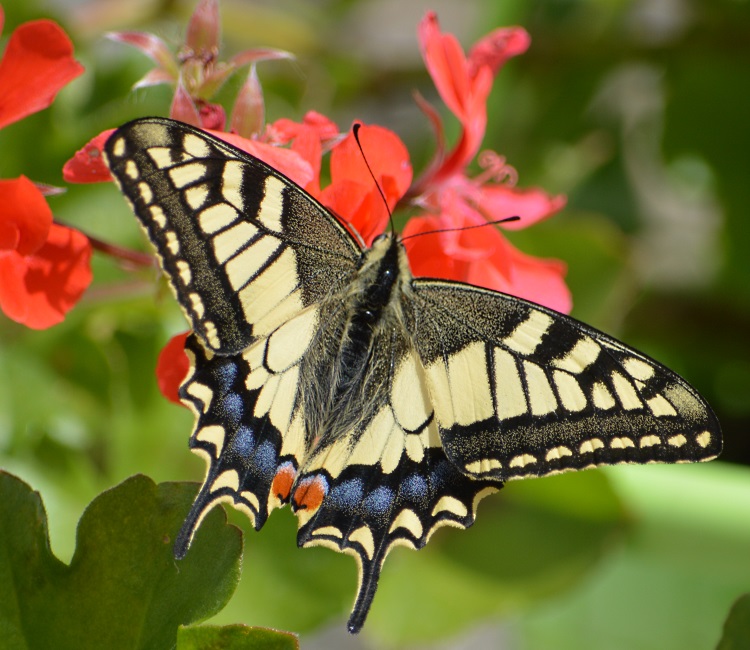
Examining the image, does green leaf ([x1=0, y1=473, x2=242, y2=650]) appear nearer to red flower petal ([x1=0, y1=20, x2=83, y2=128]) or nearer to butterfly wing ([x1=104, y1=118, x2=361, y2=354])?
butterfly wing ([x1=104, y1=118, x2=361, y2=354])

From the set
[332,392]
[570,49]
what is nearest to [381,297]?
[332,392]

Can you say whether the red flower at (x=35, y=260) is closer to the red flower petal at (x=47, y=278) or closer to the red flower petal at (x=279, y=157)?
the red flower petal at (x=47, y=278)

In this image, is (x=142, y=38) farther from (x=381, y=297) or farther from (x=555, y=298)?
(x=555, y=298)

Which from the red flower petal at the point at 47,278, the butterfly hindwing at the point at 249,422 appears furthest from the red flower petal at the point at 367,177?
the red flower petal at the point at 47,278

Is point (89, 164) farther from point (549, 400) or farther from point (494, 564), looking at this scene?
point (494, 564)

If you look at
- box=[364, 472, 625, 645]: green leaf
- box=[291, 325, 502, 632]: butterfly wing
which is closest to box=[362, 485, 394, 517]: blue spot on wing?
box=[291, 325, 502, 632]: butterfly wing
